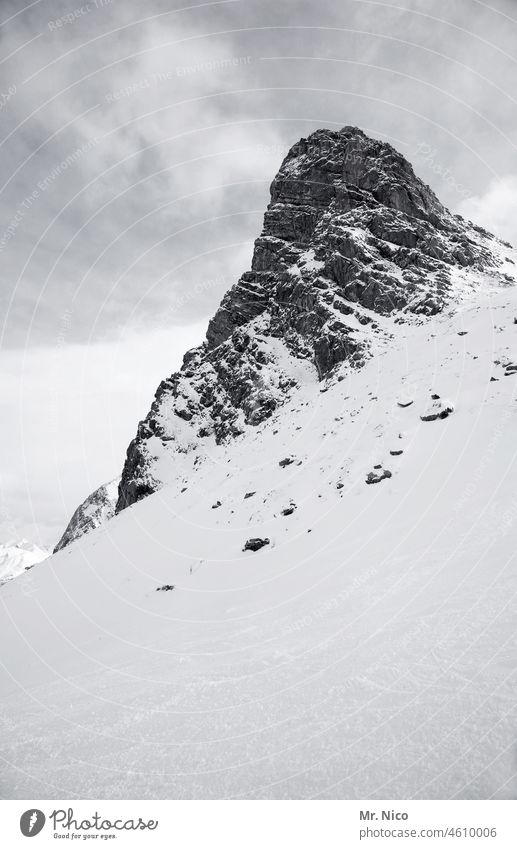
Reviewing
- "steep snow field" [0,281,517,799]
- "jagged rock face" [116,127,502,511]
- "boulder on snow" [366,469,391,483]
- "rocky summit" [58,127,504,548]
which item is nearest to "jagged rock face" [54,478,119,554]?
"rocky summit" [58,127,504,548]

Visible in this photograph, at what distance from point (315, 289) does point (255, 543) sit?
39694 millimetres

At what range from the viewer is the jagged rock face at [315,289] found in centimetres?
4172

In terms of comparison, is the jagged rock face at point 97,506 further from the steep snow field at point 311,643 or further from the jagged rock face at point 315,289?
the steep snow field at point 311,643

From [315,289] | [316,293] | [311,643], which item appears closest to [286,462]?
[311,643]

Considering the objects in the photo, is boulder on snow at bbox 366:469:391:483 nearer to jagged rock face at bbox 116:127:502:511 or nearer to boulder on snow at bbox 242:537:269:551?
boulder on snow at bbox 242:537:269:551

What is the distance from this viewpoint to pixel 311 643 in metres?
5.08

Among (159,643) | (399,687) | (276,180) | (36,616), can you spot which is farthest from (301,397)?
(276,180)

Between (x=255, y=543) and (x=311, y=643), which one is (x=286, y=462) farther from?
(x=311, y=643)

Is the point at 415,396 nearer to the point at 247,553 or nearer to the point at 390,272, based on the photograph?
the point at 247,553

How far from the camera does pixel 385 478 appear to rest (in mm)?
12484

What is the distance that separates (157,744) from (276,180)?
8311 centimetres
